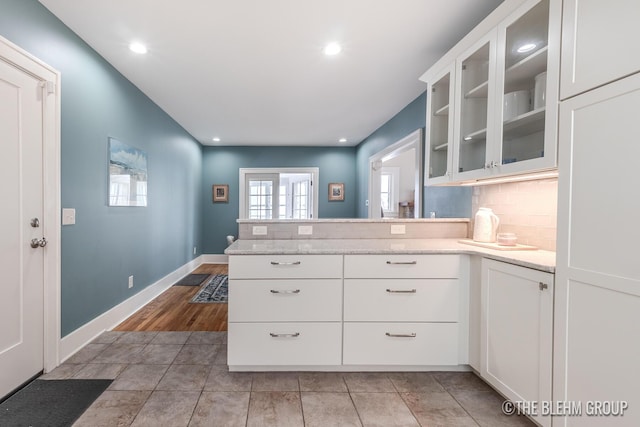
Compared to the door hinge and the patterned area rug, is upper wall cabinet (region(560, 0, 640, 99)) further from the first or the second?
the patterned area rug

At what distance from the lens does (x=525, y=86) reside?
1.63 metres

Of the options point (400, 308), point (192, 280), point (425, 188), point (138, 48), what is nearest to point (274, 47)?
point (138, 48)

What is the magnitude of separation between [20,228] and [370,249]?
213 centimetres

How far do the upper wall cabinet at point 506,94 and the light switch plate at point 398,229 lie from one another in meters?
0.51

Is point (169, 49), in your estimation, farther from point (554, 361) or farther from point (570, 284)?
point (554, 361)

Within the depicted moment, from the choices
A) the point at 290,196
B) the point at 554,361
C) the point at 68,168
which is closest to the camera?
the point at 554,361

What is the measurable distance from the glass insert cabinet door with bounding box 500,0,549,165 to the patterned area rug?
324cm

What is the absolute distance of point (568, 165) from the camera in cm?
128

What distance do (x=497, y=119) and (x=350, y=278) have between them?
4.28ft

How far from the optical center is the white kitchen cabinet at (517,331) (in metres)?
1.38

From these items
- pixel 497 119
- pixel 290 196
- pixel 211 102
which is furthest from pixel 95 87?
pixel 290 196

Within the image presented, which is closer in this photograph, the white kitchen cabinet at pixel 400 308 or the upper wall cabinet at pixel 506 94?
the upper wall cabinet at pixel 506 94

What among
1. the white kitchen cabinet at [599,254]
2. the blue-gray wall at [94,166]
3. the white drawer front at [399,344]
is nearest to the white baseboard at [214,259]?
the blue-gray wall at [94,166]

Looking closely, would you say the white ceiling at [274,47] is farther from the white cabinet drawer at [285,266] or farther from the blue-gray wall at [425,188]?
the white cabinet drawer at [285,266]
